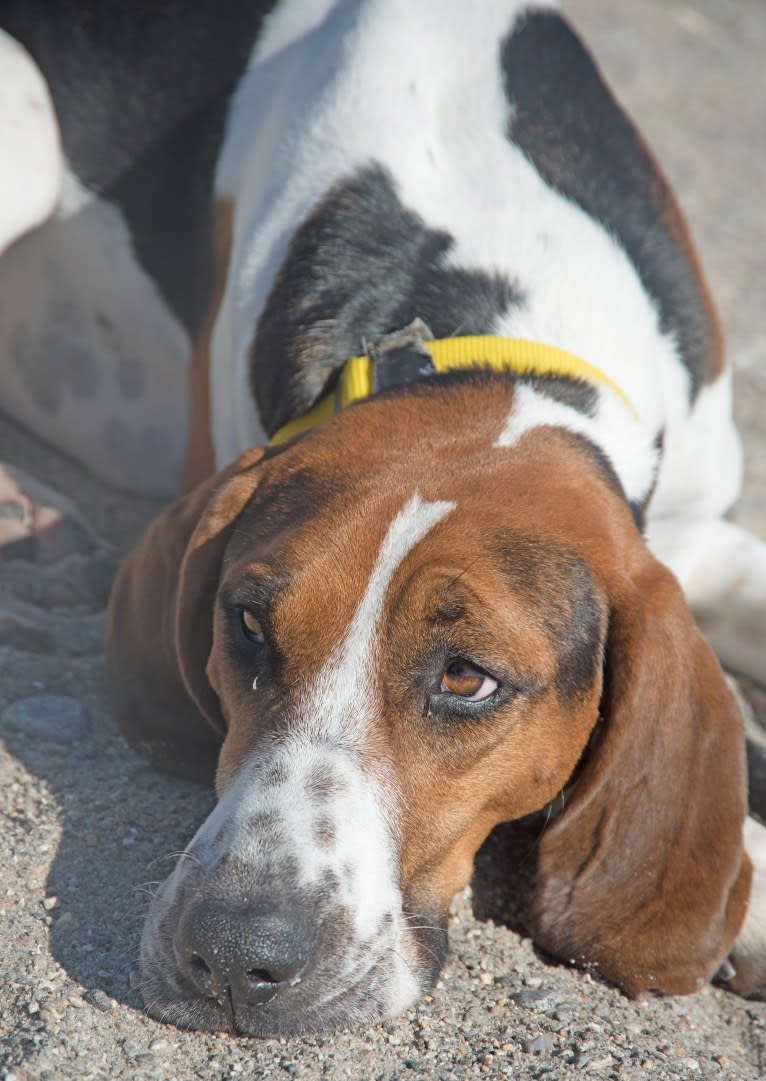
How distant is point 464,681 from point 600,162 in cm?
184

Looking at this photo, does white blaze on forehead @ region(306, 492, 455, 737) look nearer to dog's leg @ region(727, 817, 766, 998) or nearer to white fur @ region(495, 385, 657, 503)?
white fur @ region(495, 385, 657, 503)

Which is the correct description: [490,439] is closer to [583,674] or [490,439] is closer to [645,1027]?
[583,674]

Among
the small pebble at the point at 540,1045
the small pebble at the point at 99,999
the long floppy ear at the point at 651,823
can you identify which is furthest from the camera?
the long floppy ear at the point at 651,823

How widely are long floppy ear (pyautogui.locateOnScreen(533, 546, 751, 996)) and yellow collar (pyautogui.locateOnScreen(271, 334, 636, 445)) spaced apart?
2.02ft

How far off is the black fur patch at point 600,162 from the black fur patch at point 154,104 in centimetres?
92

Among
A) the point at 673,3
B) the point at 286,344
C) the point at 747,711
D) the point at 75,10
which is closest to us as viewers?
the point at 286,344

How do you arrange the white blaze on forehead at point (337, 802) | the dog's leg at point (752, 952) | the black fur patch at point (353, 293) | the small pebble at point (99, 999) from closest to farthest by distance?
the white blaze on forehead at point (337, 802), the small pebble at point (99, 999), the dog's leg at point (752, 952), the black fur patch at point (353, 293)

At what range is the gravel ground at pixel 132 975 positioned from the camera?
8.57 ft

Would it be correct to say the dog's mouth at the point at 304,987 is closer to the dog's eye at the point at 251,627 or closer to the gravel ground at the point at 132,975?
the gravel ground at the point at 132,975

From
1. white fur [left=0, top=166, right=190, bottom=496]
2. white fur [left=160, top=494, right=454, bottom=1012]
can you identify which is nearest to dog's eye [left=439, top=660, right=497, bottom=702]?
white fur [left=160, top=494, right=454, bottom=1012]

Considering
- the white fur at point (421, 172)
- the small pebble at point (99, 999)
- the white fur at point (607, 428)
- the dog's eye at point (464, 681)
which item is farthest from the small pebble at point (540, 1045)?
the white fur at point (421, 172)

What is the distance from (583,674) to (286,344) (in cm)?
123

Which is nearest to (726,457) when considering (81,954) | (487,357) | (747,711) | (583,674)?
(747,711)

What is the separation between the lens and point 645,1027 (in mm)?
2992
